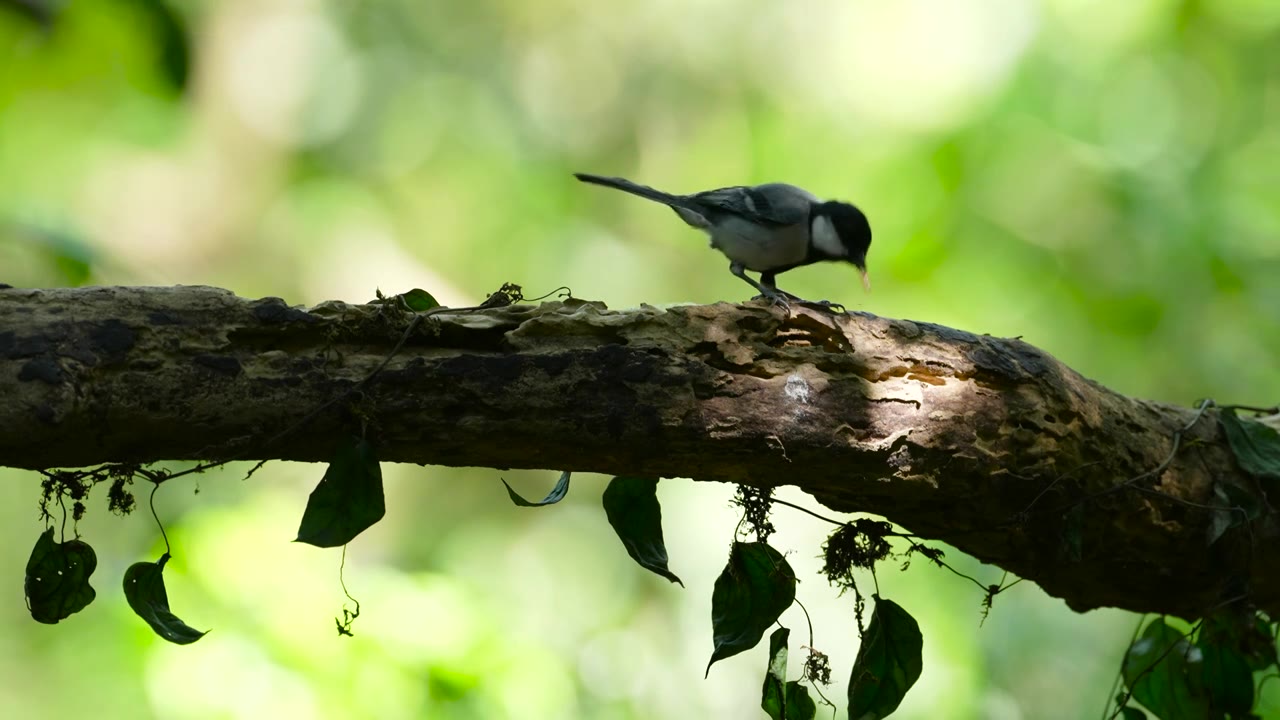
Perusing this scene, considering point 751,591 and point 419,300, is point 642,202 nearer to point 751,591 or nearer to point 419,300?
point 419,300

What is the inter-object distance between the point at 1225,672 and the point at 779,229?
5.89 ft

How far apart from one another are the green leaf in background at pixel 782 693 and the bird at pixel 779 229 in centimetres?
148

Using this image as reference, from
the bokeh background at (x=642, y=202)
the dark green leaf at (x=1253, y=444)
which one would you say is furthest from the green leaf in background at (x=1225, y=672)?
the bokeh background at (x=642, y=202)

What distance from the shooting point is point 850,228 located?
3467mm

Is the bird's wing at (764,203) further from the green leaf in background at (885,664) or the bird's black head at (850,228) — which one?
the green leaf in background at (885,664)

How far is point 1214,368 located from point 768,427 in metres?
5.66

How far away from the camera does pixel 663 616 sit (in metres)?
6.52

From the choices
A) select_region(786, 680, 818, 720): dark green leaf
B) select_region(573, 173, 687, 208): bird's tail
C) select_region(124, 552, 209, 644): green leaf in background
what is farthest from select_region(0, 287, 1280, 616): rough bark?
select_region(573, 173, 687, 208): bird's tail

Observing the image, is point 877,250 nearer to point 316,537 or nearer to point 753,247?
point 753,247

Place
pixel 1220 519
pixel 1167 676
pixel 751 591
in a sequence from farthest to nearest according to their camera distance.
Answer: pixel 1167 676
pixel 1220 519
pixel 751 591

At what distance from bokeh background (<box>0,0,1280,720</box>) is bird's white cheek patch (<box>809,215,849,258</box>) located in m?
2.47

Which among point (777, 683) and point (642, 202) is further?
point (642, 202)

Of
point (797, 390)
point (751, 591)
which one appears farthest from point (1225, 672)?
point (797, 390)

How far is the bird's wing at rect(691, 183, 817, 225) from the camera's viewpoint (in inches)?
137
